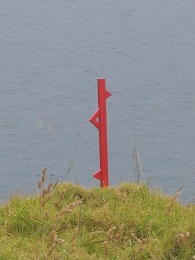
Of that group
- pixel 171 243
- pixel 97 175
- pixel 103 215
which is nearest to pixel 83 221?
pixel 103 215

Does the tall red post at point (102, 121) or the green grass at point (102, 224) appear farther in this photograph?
the tall red post at point (102, 121)

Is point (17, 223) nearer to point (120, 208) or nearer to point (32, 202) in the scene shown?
point (32, 202)

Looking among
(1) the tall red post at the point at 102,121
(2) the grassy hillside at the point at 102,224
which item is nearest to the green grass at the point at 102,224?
(2) the grassy hillside at the point at 102,224

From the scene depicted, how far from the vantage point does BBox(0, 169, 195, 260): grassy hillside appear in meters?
3.08

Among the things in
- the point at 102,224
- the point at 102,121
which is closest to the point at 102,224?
the point at 102,224

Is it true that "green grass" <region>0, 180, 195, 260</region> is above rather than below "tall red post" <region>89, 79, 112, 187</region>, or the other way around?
below

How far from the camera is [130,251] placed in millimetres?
3168

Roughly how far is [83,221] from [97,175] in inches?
49.5

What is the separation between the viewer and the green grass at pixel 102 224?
10.1 ft

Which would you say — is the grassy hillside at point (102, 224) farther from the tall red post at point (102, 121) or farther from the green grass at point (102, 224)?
the tall red post at point (102, 121)

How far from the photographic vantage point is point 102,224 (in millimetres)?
3641

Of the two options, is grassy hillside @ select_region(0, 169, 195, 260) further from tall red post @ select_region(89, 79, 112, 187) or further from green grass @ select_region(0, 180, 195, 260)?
tall red post @ select_region(89, 79, 112, 187)

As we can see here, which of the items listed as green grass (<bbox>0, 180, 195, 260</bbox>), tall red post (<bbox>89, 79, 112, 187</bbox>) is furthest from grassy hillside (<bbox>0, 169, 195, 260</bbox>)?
tall red post (<bbox>89, 79, 112, 187</bbox>)

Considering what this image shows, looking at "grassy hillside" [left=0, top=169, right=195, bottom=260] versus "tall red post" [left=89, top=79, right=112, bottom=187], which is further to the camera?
"tall red post" [left=89, top=79, right=112, bottom=187]
